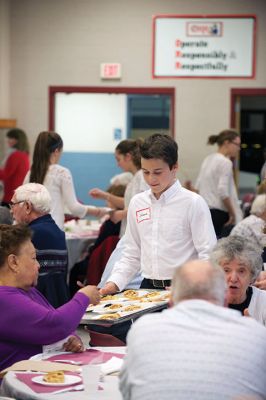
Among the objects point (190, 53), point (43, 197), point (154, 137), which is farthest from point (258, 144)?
point (154, 137)

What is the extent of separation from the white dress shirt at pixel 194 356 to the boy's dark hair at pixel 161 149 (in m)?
1.83

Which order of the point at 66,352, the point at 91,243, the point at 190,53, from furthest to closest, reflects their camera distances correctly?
the point at 190,53 < the point at 91,243 < the point at 66,352

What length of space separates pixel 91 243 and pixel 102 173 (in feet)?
11.0

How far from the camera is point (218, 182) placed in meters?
9.40

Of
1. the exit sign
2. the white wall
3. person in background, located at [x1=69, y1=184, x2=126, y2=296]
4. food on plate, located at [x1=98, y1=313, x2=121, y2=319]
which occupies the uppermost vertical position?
the exit sign

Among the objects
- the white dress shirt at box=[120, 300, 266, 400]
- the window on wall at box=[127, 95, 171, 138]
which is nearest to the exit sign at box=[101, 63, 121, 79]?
the window on wall at box=[127, 95, 171, 138]

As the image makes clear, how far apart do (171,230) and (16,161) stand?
19.0 ft

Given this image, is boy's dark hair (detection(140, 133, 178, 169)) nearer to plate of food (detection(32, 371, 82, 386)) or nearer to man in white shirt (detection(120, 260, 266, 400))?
plate of food (detection(32, 371, 82, 386))

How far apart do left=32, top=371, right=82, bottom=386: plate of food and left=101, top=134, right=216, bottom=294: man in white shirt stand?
1193 millimetres

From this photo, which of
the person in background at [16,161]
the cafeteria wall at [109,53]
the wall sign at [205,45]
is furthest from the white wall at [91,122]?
the person in background at [16,161]

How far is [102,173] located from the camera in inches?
457

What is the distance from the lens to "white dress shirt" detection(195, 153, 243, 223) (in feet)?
30.6

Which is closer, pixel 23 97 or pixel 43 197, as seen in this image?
pixel 43 197

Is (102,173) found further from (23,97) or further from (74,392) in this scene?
(74,392)
